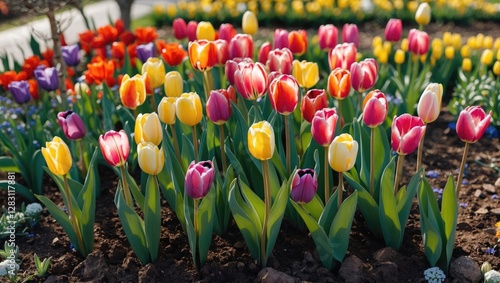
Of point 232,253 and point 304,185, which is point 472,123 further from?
point 232,253

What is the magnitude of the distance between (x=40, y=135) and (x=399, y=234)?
2037 mm

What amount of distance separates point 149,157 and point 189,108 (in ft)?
1.14

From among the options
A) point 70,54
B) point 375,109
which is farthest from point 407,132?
point 70,54

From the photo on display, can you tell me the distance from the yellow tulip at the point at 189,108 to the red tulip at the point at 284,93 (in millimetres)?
317

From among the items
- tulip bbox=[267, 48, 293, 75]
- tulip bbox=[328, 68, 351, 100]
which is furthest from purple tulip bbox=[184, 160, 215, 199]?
tulip bbox=[267, 48, 293, 75]

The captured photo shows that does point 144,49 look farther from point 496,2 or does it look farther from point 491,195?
point 496,2

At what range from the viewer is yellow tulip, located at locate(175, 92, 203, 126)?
106 inches

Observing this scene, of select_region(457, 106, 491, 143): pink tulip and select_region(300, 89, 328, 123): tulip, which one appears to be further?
select_region(300, 89, 328, 123): tulip

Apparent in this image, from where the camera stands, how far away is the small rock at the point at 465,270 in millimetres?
2646

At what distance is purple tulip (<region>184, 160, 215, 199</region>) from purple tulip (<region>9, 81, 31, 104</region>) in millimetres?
1811

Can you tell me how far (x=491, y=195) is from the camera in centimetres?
347

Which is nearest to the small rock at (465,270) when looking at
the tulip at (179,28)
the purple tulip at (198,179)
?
the purple tulip at (198,179)

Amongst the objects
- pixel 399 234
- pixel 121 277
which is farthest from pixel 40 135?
pixel 399 234

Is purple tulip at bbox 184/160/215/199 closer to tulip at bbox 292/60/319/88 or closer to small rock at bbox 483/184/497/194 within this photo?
tulip at bbox 292/60/319/88
